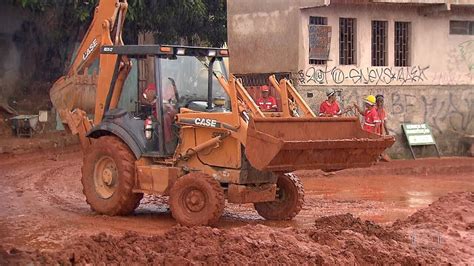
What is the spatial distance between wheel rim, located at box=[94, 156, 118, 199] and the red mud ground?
39 centimetres

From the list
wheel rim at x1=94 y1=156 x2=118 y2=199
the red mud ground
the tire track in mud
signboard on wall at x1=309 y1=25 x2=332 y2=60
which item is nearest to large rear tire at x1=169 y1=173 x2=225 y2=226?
the red mud ground

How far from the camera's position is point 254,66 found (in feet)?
65.8

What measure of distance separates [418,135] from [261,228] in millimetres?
12430

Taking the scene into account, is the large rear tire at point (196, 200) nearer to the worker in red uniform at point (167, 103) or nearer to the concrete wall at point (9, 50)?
the worker in red uniform at point (167, 103)

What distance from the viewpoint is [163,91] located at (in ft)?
34.3

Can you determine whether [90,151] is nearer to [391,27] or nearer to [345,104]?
[345,104]

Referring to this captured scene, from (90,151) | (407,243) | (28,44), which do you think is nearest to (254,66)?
(28,44)

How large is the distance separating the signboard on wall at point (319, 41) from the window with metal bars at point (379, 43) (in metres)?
1.50

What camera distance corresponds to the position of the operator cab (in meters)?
10.5

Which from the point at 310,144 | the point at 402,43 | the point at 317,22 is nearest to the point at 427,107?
the point at 402,43

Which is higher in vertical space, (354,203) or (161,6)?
(161,6)

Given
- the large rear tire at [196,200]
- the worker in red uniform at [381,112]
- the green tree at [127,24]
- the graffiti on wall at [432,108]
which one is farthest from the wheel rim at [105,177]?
the green tree at [127,24]

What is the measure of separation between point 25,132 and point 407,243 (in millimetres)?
14351

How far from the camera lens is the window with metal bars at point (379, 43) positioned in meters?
20.0
